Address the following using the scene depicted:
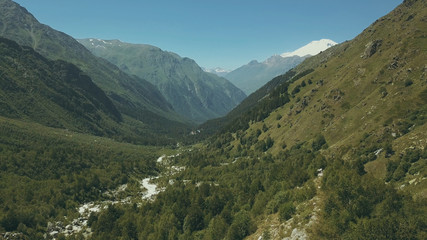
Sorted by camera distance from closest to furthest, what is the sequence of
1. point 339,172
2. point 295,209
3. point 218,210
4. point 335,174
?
1. point 295,209
2. point 335,174
3. point 339,172
4. point 218,210

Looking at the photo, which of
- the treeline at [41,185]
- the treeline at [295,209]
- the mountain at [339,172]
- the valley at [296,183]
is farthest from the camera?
the treeline at [41,185]

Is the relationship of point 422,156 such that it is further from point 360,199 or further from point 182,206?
point 182,206

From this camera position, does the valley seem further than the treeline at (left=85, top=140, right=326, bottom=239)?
No

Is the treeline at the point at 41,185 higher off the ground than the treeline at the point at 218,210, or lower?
higher

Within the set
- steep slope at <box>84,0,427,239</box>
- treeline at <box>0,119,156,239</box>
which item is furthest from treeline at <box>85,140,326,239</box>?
treeline at <box>0,119,156,239</box>

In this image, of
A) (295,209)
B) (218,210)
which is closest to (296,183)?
(295,209)

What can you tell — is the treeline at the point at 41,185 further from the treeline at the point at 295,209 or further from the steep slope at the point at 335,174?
the steep slope at the point at 335,174

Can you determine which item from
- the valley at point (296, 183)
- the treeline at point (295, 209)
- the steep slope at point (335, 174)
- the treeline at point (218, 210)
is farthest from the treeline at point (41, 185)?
the steep slope at point (335, 174)

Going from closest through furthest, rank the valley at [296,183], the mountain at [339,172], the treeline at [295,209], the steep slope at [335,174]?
1. the treeline at [295,209]
2. the mountain at [339,172]
3. the steep slope at [335,174]
4. the valley at [296,183]

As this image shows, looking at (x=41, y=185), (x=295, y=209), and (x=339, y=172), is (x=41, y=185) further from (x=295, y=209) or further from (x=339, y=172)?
(x=339, y=172)

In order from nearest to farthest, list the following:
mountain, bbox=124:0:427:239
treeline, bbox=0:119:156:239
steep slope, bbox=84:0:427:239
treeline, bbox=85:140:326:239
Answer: mountain, bbox=124:0:427:239
steep slope, bbox=84:0:427:239
treeline, bbox=85:140:326:239
treeline, bbox=0:119:156:239

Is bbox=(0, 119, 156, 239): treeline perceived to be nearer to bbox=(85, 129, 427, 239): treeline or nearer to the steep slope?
bbox=(85, 129, 427, 239): treeline
